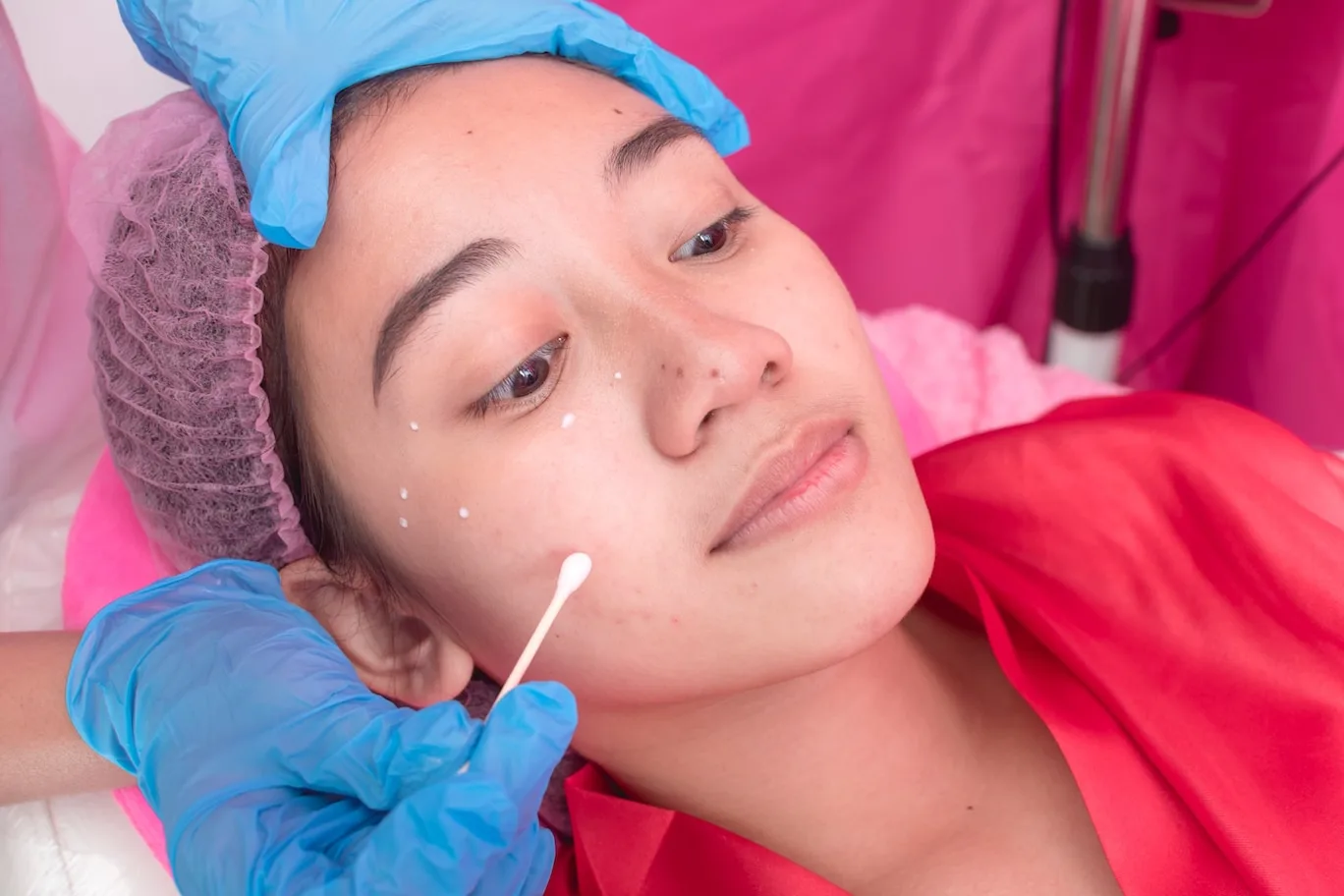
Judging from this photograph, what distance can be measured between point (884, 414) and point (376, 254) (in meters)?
0.41

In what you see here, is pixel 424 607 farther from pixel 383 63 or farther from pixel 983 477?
pixel 983 477

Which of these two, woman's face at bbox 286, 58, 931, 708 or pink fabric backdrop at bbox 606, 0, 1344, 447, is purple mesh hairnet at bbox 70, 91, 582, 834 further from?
pink fabric backdrop at bbox 606, 0, 1344, 447

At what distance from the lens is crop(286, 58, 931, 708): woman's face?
0.81m

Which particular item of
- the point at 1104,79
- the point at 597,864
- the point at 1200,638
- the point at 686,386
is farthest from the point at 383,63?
the point at 1104,79

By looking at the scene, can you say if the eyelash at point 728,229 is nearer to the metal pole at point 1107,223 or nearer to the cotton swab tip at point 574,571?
the cotton swab tip at point 574,571

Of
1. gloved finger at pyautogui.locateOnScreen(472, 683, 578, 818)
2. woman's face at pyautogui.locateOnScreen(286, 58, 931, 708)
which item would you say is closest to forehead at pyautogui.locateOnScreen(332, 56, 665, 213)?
woman's face at pyautogui.locateOnScreen(286, 58, 931, 708)

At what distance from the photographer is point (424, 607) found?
3.16 ft

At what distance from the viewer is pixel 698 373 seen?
2.61ft

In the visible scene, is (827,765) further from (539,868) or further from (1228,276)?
(1228,276)

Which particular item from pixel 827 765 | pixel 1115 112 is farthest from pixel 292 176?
pixel 1115 112

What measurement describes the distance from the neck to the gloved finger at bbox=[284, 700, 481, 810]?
26 centimetres

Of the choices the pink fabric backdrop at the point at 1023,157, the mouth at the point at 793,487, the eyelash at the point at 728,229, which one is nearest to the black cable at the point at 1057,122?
the pink fabric backdrop at the point at 1023,157

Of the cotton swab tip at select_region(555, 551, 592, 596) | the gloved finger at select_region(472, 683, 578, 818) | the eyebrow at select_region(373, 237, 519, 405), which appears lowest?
the gloved finger at select_region(472, 683, 578, 818)

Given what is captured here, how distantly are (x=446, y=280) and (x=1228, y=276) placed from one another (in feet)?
4.99
